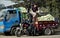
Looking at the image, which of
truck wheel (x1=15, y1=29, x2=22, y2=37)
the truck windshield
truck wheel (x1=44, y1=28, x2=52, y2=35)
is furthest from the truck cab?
truck wheel (x1=44, y1=28, x2=52, y2=35)

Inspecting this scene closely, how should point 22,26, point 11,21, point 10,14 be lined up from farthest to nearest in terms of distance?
1. point 10,14
2. point 11,21
3. point 22,26

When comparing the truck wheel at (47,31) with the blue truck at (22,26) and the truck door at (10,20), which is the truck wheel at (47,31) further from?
the truck door at (10,20)

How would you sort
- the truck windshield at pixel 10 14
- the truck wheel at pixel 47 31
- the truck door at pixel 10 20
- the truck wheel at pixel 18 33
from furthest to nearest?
the truck windshield at pixel 10 14
the truck door at pixel 10 20
the truck wheel at pixel 47 31
the truck wheel at pixel 18 33

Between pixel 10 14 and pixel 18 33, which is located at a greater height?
pixel 10 14

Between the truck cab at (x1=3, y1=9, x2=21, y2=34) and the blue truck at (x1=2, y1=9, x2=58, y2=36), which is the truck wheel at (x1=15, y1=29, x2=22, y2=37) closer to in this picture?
the blue truck at (x1=2, y1=9, x2=58, y2=36)

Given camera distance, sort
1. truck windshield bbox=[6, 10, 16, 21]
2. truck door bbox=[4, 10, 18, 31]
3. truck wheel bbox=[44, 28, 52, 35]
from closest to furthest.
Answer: truck wheel bbox=[44, 28, 52, 35]
truck door bbox=[4, 10, 18, 31]
truck windshield bbox=[6, 10, 16, 21]

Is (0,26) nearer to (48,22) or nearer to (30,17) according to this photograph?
(30,17)

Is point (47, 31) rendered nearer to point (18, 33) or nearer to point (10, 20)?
point (18, 33)

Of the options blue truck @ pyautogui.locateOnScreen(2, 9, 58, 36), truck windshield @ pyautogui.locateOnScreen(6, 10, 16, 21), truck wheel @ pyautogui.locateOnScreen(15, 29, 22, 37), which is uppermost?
truck windshield @ pyautogui.locateOnScreen(6, 10, 16, 21)

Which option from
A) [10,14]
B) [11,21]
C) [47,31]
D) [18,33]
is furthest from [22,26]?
[47,31]

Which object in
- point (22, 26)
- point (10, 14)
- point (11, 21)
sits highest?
point (10, 14)

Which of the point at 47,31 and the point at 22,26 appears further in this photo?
the point at 47,31

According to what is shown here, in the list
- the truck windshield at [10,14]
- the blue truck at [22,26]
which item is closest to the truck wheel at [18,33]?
the blue truck at [22,26]

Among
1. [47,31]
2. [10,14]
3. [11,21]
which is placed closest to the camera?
[47,31]
